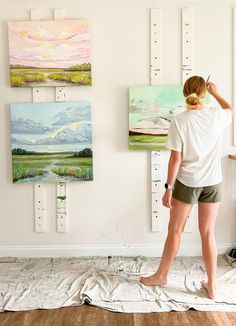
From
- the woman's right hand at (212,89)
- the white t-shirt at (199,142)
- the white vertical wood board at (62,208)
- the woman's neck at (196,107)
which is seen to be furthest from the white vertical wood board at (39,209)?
the woman's right hand at (212,89)

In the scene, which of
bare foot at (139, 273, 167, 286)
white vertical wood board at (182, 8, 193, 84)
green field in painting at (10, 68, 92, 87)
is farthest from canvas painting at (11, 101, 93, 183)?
bare foot at (139, 273, 167, 286)

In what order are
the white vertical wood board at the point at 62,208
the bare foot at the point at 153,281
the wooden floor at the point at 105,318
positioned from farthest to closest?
the white vertical wood board at the point at 62,208 → the bare foot at the point at 153,281 → the wooden floor at the point at 105,318

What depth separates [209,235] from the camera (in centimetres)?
232

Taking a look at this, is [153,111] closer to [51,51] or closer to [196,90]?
[196,90]

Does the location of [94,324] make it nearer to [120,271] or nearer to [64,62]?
[120,271]

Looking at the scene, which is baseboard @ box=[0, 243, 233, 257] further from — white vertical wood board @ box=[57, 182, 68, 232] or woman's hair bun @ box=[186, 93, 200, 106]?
woman's hair bun @ box=[186, 93, 200, 106]

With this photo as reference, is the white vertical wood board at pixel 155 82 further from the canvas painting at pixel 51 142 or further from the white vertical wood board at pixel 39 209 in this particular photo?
the white vertical wood board at pixel 39 209

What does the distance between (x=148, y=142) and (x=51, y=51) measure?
3.56 ft

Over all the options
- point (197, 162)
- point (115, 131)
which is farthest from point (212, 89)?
point (115, 131)

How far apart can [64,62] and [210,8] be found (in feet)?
4.17

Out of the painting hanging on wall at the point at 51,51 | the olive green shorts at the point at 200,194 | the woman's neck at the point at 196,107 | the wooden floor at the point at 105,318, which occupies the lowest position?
the wooden floor at the point at 105,318

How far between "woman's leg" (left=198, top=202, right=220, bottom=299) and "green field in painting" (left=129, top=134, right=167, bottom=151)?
2.65 feet

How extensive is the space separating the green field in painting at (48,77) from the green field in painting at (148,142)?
0.61 metres

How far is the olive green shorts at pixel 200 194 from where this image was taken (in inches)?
89.0
